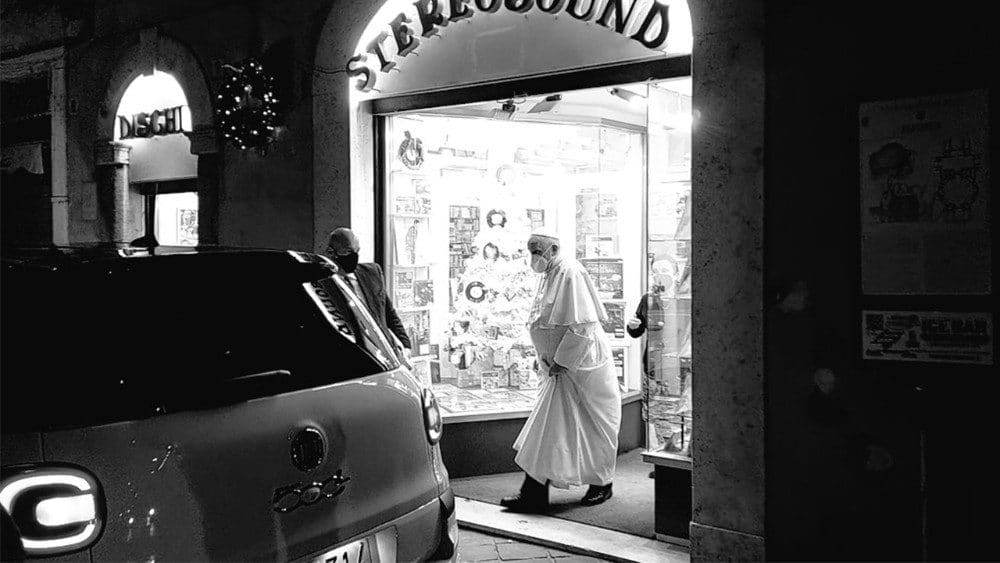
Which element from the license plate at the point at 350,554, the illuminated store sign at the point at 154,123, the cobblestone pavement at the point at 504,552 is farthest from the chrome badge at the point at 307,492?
the illuminated store sign at the point at 154,123

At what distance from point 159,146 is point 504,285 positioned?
4257 mm

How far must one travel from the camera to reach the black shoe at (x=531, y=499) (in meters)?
5.92

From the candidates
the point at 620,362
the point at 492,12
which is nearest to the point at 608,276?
the point at 620,362

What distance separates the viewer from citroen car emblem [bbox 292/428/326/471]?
2.45 m

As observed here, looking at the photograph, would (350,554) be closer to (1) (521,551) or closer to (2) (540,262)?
(1) (521,551)

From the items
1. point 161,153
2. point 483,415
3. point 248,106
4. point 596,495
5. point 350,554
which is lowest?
point 596,495

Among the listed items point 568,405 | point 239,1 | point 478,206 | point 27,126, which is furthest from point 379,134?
point 27,126

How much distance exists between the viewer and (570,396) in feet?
19.9

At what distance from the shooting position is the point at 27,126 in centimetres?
1085

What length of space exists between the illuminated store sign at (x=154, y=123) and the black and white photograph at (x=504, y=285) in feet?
0.16

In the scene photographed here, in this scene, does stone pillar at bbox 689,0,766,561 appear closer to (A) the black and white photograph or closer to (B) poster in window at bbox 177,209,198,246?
Result: (A) the black and white photograph

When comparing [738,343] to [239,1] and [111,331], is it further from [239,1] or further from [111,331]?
[239,1]

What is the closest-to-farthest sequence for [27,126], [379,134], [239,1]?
1. [379,134]
2. [239,1]
3. [27,126]

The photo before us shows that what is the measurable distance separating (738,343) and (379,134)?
383cm
